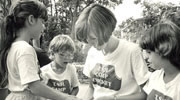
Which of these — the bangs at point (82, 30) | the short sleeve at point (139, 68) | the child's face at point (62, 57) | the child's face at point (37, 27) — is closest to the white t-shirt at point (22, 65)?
the child's face at point (37, 27)

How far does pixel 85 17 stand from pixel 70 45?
1.08 m

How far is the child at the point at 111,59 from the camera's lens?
2117mm

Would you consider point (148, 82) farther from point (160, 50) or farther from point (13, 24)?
point (13, 24)

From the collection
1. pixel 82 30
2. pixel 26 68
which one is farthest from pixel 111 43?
pixel 26 68

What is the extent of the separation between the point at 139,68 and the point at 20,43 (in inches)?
31.8

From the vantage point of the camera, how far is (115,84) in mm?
2180

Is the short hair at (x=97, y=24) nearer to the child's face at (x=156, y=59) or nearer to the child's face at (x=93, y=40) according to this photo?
the child's face at (x=93, y=40)

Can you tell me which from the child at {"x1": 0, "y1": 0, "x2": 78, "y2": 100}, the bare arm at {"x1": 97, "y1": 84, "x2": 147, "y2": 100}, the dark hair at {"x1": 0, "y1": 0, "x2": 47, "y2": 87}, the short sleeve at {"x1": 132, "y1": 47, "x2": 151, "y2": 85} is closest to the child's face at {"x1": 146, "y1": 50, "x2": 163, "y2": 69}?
the short sleeve at {"x1": 132, "y1": 47, "x2": 151, "y2": 85}

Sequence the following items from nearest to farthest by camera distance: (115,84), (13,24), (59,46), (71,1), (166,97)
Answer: (166,97) < (115,84) < (13,24) < (59,46) < (71,1)

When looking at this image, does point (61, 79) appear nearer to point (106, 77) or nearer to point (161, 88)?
point (106, 77)

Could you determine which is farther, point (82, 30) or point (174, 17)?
point (174, 17)

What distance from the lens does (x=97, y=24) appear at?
2.12m

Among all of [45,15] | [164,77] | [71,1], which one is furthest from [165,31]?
[71,1]

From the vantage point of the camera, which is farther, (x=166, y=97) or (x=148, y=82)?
(x=148, y=82)
